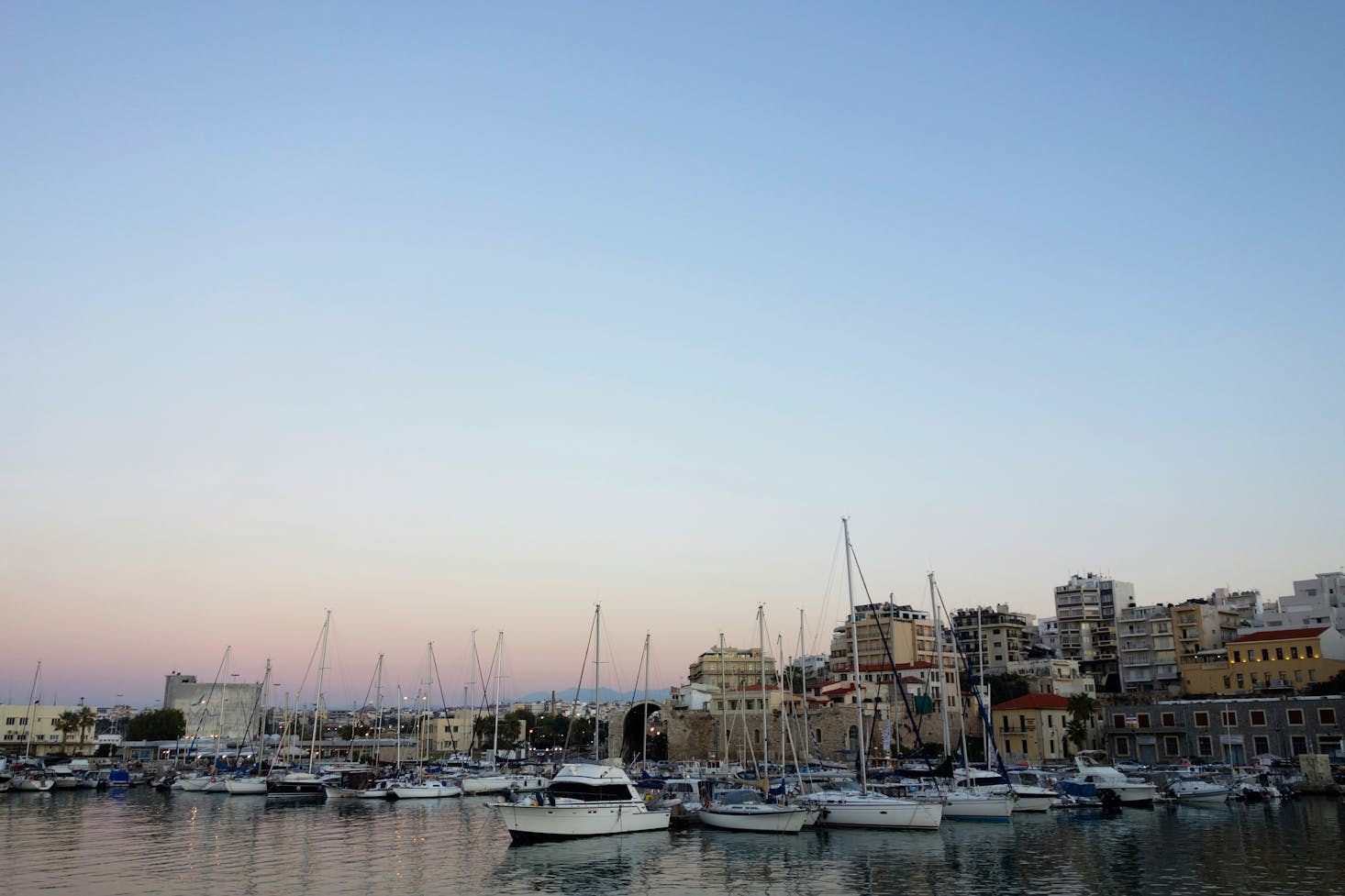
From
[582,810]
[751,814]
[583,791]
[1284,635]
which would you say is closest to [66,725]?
[583,791]

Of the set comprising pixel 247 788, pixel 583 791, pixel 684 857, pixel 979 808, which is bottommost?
pixel 247 788

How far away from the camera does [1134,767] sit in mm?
65438

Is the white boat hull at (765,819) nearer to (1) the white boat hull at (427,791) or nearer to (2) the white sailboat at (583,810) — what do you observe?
(2) the white sailboat at (583,810)

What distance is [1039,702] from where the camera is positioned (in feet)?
258

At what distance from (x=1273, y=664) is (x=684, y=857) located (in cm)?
6180

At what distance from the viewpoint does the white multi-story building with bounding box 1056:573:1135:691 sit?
114062 millimetres

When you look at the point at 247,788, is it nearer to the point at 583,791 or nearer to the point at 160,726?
the point at 583,791

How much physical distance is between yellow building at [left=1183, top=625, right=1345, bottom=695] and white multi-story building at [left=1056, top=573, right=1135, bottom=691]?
31757 mm

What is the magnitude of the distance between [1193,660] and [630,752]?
50830 millimetres

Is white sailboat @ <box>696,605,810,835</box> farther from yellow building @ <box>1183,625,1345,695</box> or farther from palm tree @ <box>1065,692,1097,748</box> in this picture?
yellow building @ <box>1183,625,1345,695</box>

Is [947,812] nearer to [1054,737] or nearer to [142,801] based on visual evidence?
[1054,737]

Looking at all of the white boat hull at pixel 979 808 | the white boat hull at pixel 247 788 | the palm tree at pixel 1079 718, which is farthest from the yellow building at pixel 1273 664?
the white boat hull at pixel 247 788

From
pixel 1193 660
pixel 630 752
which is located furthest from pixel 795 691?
pixel 1193 660

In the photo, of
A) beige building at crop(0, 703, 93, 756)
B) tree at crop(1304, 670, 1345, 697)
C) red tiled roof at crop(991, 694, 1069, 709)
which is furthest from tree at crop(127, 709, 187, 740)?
tree at crop(1304, 670, 1345, 697)
